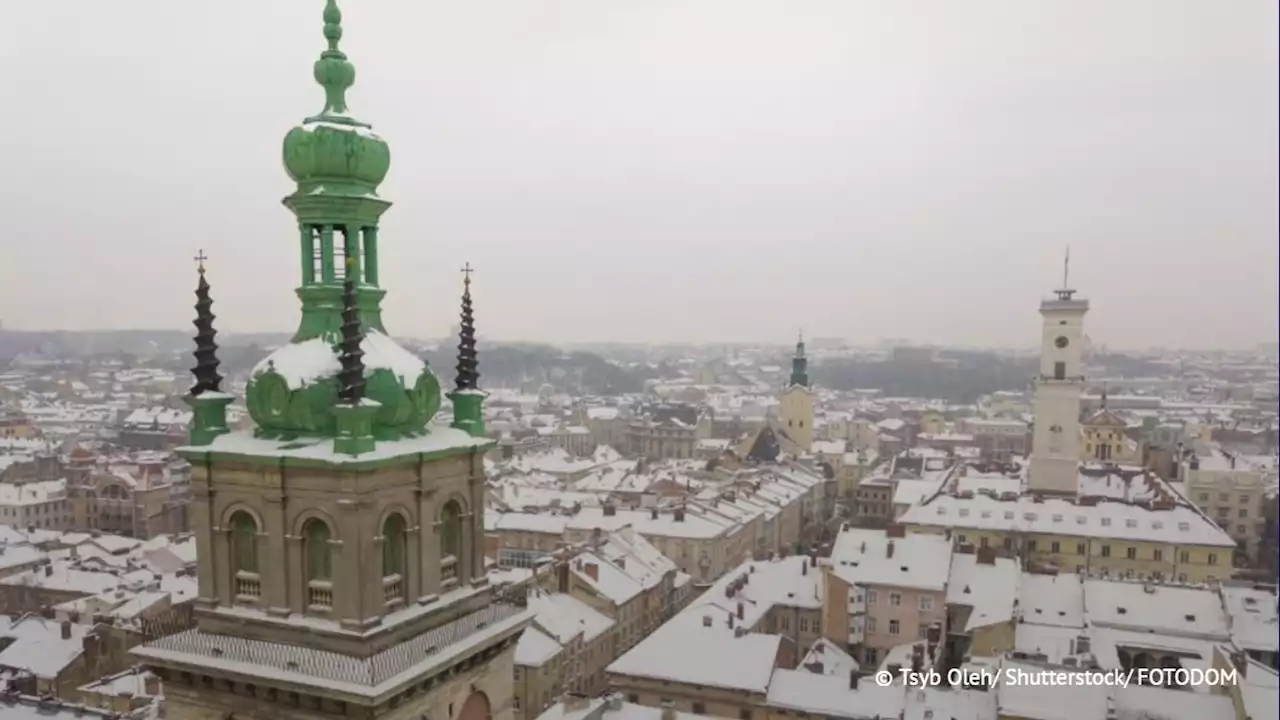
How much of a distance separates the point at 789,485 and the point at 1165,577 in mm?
29991

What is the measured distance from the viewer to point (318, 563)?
10609 mm

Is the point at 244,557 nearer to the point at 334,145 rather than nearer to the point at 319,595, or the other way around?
the point at 319,595

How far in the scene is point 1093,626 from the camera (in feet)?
109

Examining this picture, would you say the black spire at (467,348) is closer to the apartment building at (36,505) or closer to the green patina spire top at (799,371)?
the apartment building at (36,505)

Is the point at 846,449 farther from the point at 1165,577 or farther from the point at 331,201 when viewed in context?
the point at 331,201

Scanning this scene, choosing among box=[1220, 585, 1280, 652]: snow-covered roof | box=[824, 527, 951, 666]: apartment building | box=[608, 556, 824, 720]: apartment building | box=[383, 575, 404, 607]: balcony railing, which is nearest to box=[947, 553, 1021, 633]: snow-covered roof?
box=[824, 527, 951, 666]: apartment building

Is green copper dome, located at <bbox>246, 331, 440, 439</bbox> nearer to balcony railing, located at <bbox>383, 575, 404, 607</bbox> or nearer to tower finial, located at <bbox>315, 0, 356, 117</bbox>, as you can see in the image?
balcony railing, located at <bbox>383, 575, 404, 607</bbox>

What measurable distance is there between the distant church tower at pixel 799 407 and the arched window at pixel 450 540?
284 feet

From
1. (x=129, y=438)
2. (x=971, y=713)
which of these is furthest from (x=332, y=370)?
(x=129, y=438)

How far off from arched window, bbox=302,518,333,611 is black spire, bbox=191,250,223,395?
7.65 ft

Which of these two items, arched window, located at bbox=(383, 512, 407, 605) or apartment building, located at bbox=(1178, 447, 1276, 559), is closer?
arched window, located at bbox=(383, 512, 407, 605)

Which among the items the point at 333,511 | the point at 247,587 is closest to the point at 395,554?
the point at 333,511

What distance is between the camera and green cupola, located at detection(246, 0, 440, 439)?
1076 cm

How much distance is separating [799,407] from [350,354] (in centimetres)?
8996
